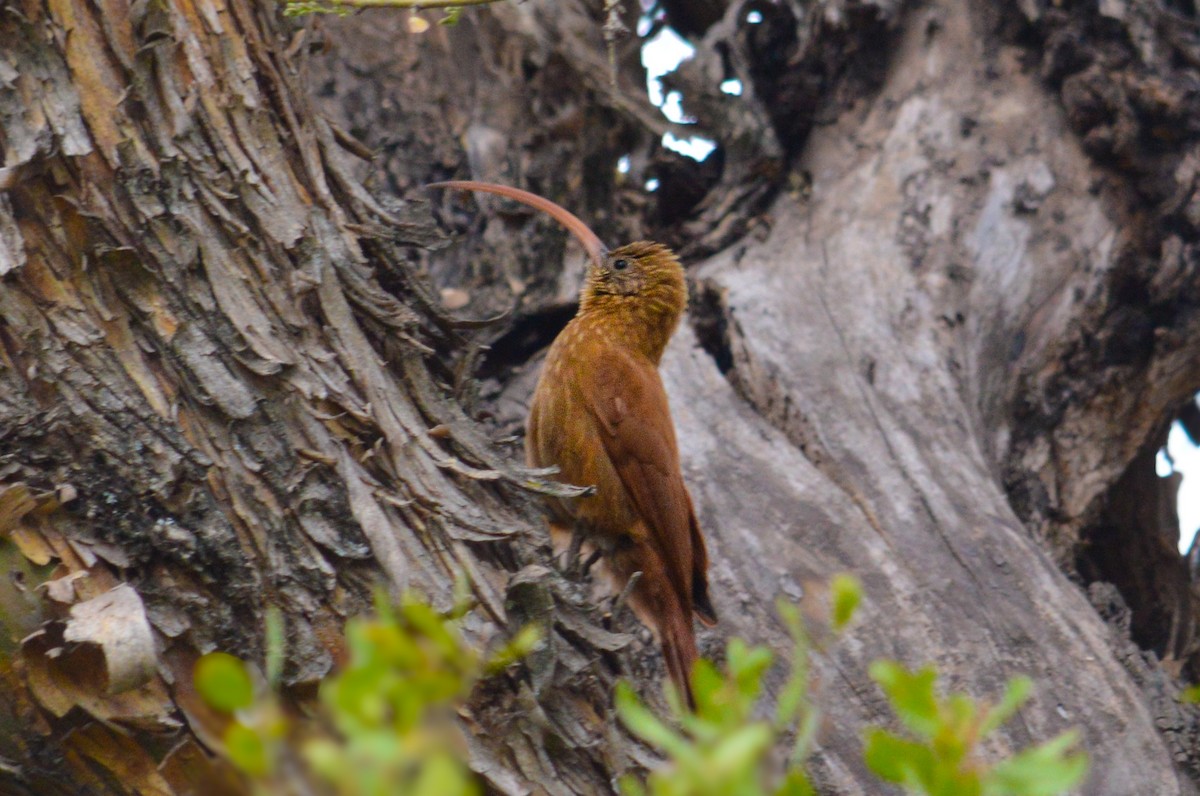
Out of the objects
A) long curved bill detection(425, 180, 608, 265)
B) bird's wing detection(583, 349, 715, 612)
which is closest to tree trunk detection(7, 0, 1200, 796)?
bird's wing detection(583, 349, 715, 612)

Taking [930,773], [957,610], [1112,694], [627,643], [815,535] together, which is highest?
[930,773]

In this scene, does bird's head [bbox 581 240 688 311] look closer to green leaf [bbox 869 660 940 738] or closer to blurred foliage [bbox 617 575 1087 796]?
blurred foliage [bbox 617 575 1087 796]

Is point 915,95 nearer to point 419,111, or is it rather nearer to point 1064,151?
point 1064,151

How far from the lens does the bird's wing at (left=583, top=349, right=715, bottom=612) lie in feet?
11.5

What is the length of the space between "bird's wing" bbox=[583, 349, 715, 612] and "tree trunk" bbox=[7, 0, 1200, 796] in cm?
9

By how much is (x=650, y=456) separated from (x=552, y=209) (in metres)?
1.05

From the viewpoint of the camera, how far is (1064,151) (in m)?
4.64

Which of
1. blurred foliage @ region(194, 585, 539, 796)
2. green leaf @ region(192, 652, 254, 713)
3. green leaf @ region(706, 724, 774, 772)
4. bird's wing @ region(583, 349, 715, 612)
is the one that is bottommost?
bird's wing @ region(583, 349, 715, 612)

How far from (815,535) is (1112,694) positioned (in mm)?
863

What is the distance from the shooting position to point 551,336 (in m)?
4.49

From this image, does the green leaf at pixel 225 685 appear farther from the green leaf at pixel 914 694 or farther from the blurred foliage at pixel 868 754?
the green leaf at pixel 914 694

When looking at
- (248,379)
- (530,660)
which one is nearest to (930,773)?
(530,660)

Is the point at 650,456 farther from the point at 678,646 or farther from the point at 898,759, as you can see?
the point at 898,759

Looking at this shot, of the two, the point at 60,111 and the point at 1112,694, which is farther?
the point at 1112,694
